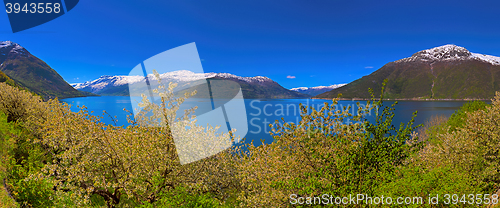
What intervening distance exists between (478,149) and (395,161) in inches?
563

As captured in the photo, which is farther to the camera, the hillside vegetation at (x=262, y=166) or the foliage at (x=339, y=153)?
the hillside vegetation at (x=262, y=166)

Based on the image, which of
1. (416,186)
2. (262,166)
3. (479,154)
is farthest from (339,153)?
(479,154)

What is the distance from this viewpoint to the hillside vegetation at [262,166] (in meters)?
8.20

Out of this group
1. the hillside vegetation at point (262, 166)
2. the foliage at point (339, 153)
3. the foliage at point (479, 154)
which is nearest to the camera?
the foliage at point (339, 153)

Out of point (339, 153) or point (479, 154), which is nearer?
point (339, 153)

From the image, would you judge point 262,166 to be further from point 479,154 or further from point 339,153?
point 479,154

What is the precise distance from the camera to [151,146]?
10719 millimetres

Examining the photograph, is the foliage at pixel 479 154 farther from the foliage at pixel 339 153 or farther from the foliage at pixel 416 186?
the foliage at pixel 339 153

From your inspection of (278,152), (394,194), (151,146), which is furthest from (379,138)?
(151,146)

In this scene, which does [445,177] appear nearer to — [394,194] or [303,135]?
[394,194]

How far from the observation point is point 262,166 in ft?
44.7

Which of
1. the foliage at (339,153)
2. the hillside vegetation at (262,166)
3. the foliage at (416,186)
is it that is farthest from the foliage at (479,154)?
the foliage at (339,153)

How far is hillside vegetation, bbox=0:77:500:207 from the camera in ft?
26.9

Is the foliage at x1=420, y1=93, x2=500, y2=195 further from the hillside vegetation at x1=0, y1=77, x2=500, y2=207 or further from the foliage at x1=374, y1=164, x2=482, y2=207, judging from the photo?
the foliage at x1=374, y1=164, x2=482, y2=207
